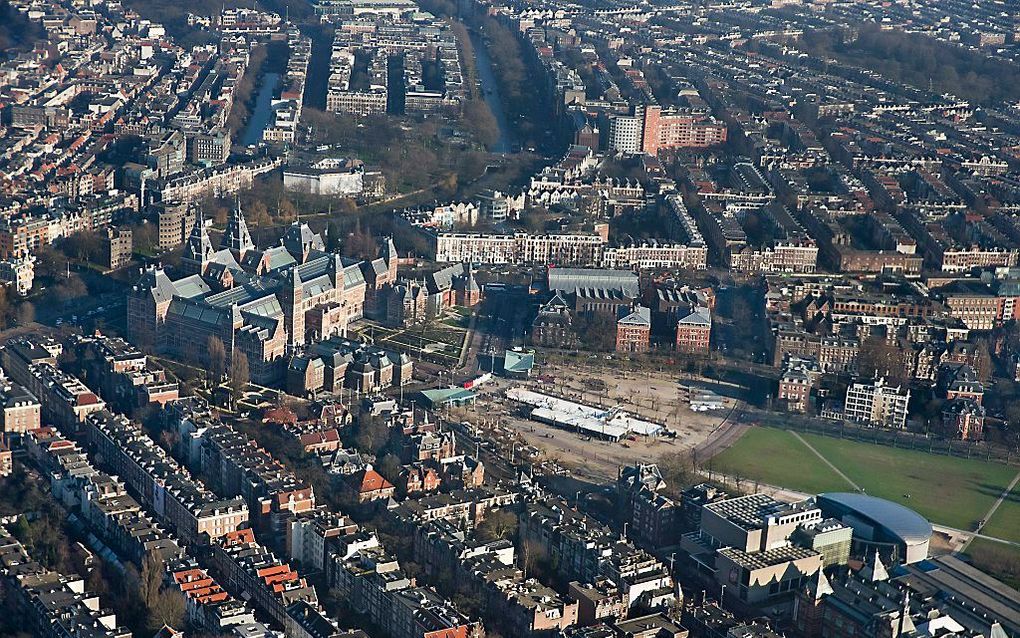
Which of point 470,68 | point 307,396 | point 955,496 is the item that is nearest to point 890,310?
point 955,496

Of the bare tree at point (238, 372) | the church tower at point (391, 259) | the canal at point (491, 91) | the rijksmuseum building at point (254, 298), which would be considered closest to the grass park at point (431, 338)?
the rijksmuseum building at point (254, 298)

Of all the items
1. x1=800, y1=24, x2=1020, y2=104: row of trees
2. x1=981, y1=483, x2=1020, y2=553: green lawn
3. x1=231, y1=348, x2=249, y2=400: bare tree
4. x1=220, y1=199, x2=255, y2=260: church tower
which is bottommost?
x1=981, y1=483, x2=1020, y2=553: green lawn

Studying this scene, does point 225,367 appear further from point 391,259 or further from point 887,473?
point 887,473

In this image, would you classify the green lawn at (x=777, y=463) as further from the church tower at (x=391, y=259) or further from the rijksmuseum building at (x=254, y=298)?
the church tower at (x=391, y=259)

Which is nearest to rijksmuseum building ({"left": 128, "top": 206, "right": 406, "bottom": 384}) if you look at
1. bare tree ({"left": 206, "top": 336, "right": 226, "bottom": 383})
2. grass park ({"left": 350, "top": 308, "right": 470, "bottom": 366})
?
bare tree ({"left": 206, "top": 336, "right": 226, "bottom": 383})

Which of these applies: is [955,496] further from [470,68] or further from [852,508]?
[470,68]

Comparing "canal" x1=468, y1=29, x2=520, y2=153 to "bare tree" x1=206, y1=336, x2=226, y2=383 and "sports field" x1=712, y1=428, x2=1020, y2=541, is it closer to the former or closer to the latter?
"bare tree" x1=206, y1=336, x2=226, y2=383

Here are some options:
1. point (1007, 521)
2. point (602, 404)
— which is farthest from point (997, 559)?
point (602, 404)
